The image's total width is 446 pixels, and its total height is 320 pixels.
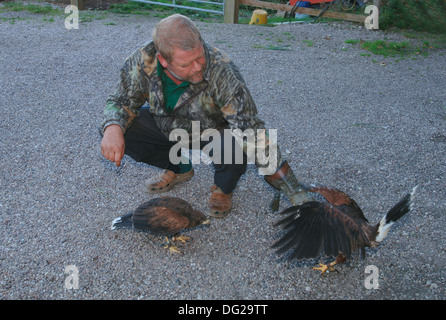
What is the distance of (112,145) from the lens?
2.85 m

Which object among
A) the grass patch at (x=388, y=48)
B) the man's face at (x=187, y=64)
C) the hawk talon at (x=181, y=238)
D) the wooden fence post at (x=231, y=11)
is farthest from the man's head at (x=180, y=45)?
the wooden fence post at (x=231, y=11)

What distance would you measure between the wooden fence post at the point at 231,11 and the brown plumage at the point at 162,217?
→ 7.54m

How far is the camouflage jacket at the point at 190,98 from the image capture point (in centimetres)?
271

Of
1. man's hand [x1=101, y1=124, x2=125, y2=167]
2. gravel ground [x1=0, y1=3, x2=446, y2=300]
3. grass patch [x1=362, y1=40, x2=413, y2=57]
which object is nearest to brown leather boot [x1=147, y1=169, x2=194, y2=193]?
gravel ground [x1=0, y1=3, x2=446, y2=300]

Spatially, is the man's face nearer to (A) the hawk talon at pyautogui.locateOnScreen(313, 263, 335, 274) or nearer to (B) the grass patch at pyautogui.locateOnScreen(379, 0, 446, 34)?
(B) the grass patch at pyautogui.locateOnScreen(379, 0, 446, 34)

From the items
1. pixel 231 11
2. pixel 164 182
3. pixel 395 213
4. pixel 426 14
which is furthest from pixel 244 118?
pixel 231 11

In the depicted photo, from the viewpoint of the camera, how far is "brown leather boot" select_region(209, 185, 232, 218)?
3346 millimetres

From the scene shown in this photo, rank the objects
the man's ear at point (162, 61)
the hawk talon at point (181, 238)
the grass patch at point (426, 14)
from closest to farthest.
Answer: the grass patch at point (426, 14), the man's ear at point (162, 61), the hawk talon at point (181, 238)

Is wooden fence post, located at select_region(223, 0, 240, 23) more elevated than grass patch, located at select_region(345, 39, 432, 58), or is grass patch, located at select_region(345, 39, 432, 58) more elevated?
wooden fence post, located at select_region(223, 0, 240, 23)

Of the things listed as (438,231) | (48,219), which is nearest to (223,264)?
(48,219)

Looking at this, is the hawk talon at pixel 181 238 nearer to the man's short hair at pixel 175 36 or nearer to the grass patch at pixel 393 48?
the man's short hair at pixel 175 36

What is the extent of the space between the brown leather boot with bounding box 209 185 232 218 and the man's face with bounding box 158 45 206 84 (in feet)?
3.66

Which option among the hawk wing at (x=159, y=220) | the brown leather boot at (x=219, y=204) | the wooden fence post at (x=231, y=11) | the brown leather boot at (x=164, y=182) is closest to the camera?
the hawk wing at (x=159, y=220)
